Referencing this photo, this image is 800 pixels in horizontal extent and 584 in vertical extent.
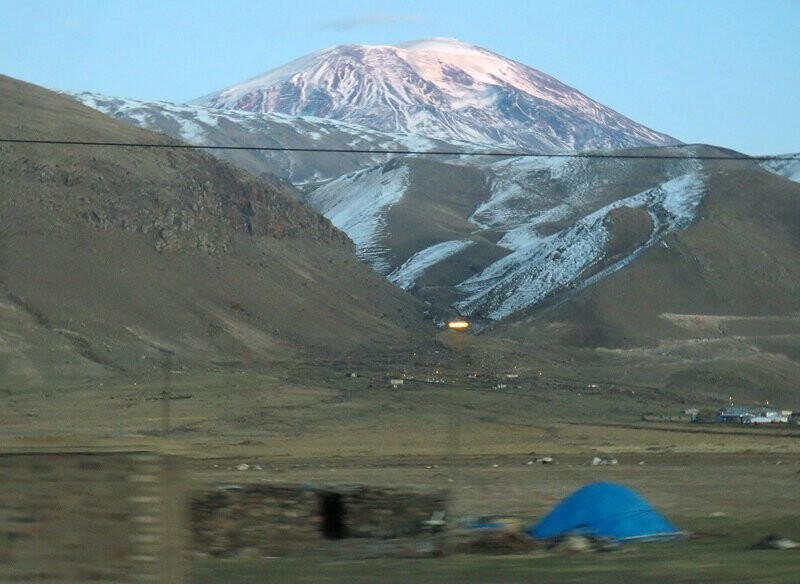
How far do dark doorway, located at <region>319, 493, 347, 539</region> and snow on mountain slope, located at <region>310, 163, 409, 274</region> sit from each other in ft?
393

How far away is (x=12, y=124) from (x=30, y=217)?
53.2 ft

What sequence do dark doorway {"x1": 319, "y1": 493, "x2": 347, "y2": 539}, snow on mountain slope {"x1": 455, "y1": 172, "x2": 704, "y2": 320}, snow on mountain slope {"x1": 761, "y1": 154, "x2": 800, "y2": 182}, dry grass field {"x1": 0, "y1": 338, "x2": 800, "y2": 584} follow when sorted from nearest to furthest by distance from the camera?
dry grass field {"x1": 0, "y1": 338, "x2": 800, "y2": 584} → dark doorway {"x1": 319, "y1": 493, "x2": 347, "y2": 539} → snow on mountain slope {"x1": 455, "y1": 172, "x2": 704, "y2": 320} → snow on mountain slope {"x1": 761, "y1": 154, "x2": 800, "y2": 182}

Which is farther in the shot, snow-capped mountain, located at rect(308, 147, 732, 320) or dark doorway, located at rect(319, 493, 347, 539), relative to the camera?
snow-capped mountain, located at rect(308, 147, 732, 320)

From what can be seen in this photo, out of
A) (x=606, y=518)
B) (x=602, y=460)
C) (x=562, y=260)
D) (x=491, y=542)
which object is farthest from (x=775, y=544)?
(x=562, y=260)

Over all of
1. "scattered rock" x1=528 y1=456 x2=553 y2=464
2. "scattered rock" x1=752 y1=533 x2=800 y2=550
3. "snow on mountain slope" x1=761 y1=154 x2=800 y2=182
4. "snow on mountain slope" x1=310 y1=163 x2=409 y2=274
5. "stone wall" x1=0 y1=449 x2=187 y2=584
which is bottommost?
"scattered rock" x1=528 y1=456 x2=553 y2=464

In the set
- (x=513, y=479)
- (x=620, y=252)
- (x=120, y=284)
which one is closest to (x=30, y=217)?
(x=120, y=284)

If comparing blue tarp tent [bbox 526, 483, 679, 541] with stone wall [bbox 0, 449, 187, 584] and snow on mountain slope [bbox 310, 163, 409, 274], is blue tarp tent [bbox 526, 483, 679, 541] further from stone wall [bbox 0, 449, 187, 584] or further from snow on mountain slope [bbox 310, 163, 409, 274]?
snow on mountain slope [bbox 310, 163, 409, 274]

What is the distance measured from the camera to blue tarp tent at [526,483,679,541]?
17.3 m

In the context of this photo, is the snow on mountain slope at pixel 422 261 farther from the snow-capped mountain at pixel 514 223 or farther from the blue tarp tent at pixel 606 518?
the blue tarp tent at pixel 606 518

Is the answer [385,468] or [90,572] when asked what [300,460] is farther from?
[90,572]

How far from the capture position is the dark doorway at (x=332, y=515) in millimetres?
17906

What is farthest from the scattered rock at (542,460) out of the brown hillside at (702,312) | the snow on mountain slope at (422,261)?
the snow on mountain slope at (422,261)

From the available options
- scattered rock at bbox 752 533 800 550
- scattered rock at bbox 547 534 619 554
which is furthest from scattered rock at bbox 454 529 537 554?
scattered rock at bbox 752 533 800 550

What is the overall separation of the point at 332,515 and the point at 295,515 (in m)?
0.68
